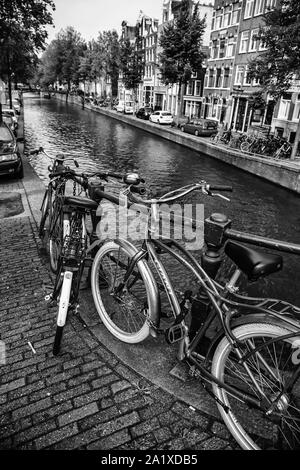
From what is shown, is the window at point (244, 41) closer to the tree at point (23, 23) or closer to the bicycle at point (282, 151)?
the bicycle at point (282, 151)

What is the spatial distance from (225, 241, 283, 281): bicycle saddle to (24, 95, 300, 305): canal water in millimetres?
4057

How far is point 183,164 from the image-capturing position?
18844mm

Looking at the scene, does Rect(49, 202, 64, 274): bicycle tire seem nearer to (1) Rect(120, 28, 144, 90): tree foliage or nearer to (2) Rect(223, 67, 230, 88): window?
(2) Rect(223, 67, 230, 88): window

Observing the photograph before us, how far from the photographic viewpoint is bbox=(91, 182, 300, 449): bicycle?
6.36ft

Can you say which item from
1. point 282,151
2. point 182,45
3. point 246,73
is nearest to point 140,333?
point 282,151

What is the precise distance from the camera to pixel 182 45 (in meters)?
29.4

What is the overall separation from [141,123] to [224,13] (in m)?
14.0

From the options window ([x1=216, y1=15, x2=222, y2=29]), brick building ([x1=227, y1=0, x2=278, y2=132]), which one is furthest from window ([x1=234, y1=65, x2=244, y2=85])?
window ([x1=216, y1=15, x2=222, y2=29])

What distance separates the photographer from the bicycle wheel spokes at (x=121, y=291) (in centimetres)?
300

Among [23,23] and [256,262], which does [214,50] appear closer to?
[23,23]

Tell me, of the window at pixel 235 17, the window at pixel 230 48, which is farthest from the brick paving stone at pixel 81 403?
the window at pixel 235 17

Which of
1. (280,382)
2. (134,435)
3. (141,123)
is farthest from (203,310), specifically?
(141,123)

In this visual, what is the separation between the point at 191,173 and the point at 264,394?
1534cm

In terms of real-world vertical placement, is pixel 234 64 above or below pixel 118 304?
above
